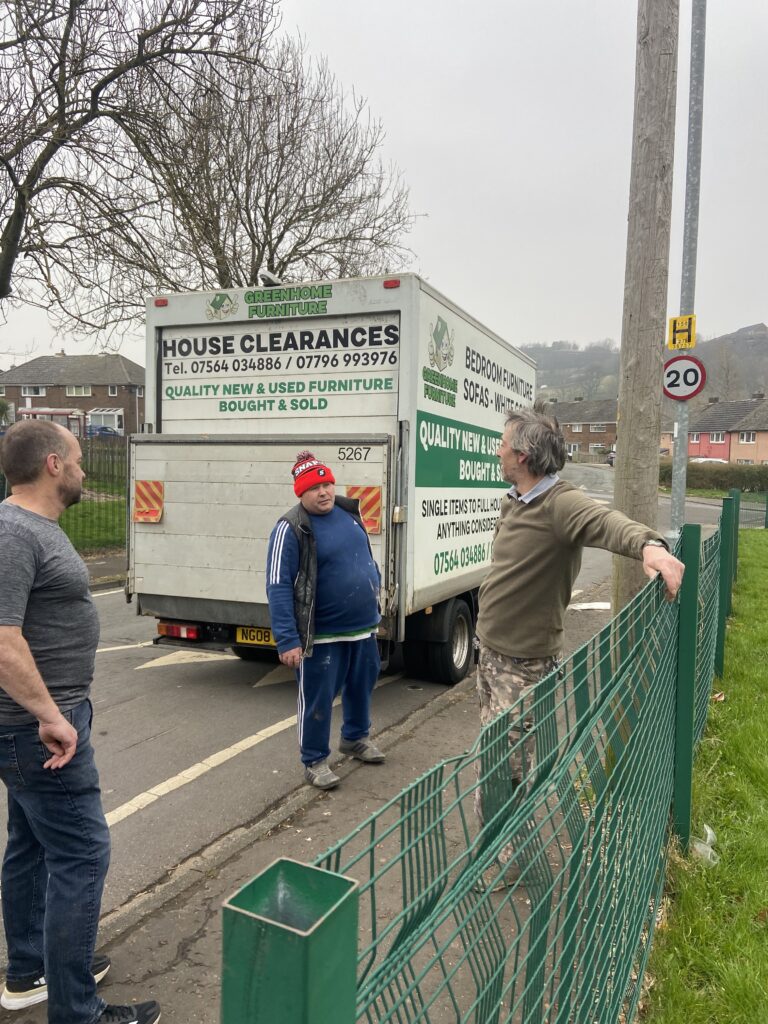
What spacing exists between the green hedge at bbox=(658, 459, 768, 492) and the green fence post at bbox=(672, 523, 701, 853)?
41.9 m

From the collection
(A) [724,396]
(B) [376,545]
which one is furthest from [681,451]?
(A) [724,396]

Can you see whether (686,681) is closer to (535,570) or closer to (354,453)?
(535,570)

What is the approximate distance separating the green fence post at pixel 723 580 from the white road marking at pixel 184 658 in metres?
4.34

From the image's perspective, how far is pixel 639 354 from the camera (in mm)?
4258

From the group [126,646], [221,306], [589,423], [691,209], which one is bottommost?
[126,646]

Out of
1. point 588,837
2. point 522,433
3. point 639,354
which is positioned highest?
point 639,354

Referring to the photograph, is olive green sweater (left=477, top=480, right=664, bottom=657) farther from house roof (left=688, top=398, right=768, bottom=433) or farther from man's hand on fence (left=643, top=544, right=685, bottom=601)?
house roof (left=688, top=398, right=768, bottom=433)

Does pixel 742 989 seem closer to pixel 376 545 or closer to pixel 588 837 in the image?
pixel 588 837

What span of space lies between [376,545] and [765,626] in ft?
16.2

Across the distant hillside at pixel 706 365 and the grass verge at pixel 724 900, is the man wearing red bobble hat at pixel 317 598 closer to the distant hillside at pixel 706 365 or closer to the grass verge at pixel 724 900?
the grass verge at pixel 724 900

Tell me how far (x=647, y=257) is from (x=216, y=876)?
387 cm

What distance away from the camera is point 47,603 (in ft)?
7.77

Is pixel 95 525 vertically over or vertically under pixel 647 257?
under

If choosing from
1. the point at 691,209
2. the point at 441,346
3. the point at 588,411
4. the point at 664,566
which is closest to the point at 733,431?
the point at 588,411
